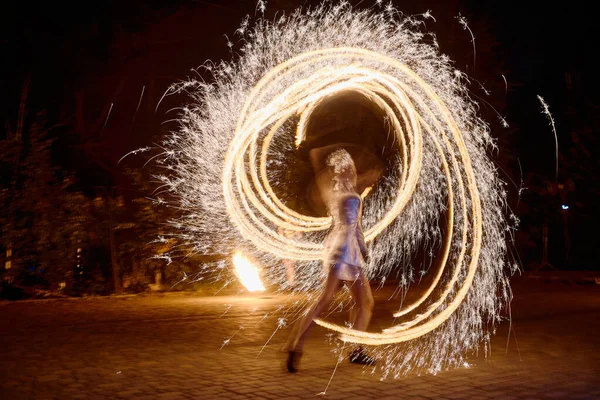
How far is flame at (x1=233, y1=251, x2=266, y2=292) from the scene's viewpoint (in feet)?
45.9

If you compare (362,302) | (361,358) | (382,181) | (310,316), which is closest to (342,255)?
(362,302)

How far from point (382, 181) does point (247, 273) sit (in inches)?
146

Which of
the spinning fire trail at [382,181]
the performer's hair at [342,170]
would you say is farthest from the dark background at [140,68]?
the performer's hair at [342,170]

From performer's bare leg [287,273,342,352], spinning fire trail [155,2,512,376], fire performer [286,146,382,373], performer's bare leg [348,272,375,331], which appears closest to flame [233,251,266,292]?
spinning fire trail [155,2,512,376]

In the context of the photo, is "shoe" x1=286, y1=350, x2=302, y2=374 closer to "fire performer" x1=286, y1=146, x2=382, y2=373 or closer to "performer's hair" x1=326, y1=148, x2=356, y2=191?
"fire performer" x1=286, y1=146, x2=382, y2=373

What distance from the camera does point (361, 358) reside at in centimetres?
632

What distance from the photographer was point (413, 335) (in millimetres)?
6336

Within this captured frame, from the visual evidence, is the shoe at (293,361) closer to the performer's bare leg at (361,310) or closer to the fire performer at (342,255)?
the fire performer at (342,255)

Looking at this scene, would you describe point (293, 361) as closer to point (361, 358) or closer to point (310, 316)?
point (310, 316)

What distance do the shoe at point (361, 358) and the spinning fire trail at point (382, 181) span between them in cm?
14

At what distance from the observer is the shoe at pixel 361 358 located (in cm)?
630

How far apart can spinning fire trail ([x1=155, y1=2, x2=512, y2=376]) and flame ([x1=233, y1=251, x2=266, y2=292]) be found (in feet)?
0.93

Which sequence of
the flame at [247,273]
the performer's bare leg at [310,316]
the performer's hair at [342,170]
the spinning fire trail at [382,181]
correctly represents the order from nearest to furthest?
the performer's bare leg at [310,316]
the performer's hair at [342,170]
the spinning fire trail at [382,181]
the flame at [247,273]

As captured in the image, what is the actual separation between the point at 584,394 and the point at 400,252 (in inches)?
570
